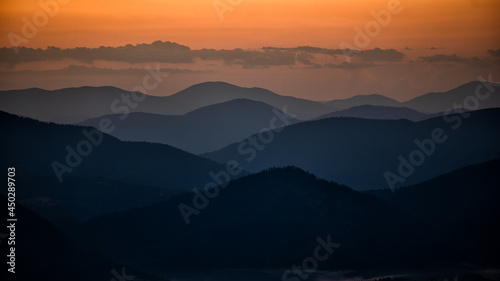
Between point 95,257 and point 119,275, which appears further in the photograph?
point 95,257

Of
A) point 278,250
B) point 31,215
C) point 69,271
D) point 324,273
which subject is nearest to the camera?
point 69,271

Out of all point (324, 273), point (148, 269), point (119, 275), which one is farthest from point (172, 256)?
point (119, 275)

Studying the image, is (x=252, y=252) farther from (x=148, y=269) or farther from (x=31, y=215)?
(x=31, y=215)

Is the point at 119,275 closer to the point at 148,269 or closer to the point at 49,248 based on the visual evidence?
the point at 49,248

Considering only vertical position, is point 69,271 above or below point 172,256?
below

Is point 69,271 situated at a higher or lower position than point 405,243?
lower

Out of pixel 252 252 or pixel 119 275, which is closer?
pixel 119 275

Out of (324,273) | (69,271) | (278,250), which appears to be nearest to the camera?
(69,271)

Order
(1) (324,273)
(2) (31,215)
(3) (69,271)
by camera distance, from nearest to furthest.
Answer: (3) (69,271) → (2) (31,215) → (1) (324,273)

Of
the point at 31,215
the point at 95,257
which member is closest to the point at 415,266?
the point at 95,257
